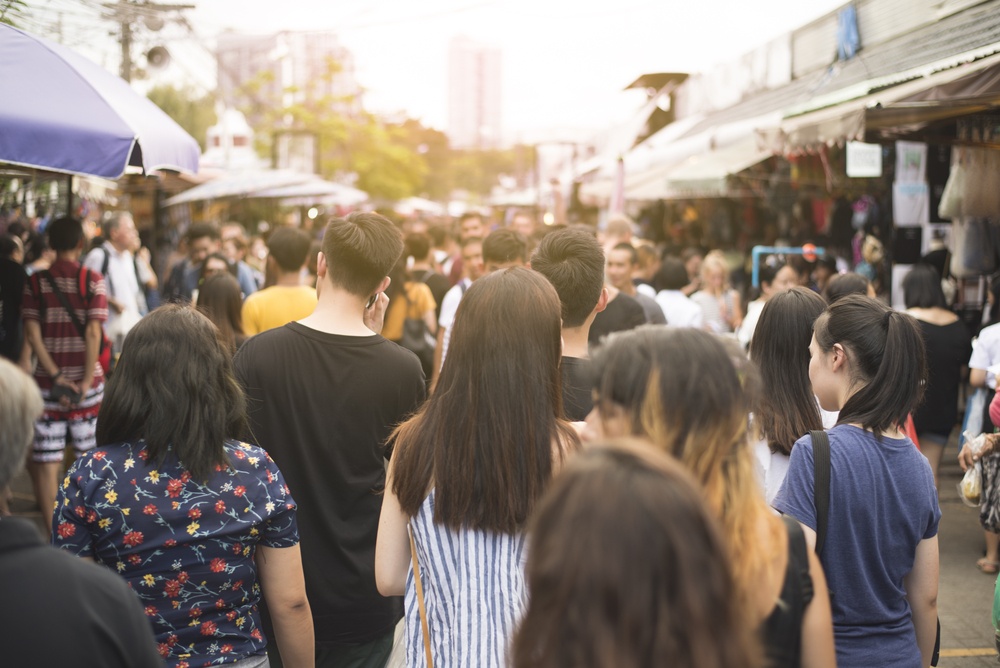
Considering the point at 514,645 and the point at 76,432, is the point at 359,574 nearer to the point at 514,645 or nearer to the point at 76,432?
the point at 514,645

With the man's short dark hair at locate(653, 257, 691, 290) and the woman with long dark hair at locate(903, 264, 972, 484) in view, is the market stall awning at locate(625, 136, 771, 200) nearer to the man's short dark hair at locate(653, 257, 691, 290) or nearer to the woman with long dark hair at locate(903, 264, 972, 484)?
the man's short dark hair at locate(653, 257, 691, 290)

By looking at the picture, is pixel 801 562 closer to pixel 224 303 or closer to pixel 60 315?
pixel 224 303

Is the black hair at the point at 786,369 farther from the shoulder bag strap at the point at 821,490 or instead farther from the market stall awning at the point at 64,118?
the market stall awning at the point at 64,118

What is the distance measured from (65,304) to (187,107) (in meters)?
52.7

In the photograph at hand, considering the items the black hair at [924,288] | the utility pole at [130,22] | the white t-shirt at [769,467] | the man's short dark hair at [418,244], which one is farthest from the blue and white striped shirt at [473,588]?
the utility pole at [130,22]

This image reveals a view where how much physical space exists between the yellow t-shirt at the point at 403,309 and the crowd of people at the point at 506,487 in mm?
3463

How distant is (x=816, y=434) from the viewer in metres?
2.69

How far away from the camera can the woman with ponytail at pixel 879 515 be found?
2.62 m

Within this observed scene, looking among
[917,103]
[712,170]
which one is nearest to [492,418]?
[917,103]

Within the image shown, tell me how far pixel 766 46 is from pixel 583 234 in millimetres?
14786

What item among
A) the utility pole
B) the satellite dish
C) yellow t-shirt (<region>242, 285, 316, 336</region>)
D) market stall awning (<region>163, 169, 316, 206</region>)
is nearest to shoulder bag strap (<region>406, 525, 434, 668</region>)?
yellow t-shirt (<region>242, 285, 316, 336</region>)

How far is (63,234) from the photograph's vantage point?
6480 millimetres

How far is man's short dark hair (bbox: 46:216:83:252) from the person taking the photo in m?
6.47

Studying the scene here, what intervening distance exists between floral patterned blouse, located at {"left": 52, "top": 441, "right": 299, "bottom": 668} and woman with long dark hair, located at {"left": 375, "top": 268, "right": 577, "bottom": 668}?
456mm
